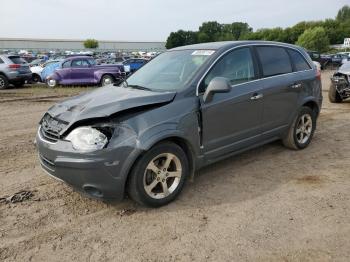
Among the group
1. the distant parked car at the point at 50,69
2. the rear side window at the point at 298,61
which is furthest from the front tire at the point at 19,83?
the rear side window at the point at 298,61

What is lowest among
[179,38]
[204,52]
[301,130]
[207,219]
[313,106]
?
[207,219]

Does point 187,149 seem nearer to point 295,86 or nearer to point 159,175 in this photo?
point 159,175

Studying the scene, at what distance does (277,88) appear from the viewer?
5.16m

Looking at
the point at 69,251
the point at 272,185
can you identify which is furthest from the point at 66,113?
the point at 272,185

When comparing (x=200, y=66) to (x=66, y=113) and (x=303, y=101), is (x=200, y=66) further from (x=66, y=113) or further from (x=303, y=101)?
(x=303, y=101)

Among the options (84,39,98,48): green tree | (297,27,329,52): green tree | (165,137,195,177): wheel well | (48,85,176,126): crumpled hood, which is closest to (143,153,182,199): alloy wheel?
(165,137,195,177): wheel well

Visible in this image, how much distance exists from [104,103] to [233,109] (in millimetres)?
1625

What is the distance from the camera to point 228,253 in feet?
10.3

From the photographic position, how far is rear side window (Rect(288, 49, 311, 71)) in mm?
5746

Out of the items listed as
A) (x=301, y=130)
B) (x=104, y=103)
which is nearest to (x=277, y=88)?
(x=301, y=130)

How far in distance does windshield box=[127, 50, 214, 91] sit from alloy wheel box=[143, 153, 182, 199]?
835 millimetres

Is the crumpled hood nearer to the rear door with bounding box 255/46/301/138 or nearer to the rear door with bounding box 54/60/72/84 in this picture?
the rear door with bounding box 255/46/301/138

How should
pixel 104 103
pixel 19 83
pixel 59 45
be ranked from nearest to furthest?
pixel 104 103 < pixel 19 83 < pixel 59 45

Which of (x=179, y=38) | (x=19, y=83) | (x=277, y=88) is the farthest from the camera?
(x=179, y=38)
